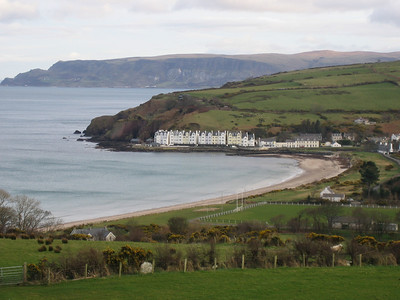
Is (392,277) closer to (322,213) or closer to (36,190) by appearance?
(322,213)

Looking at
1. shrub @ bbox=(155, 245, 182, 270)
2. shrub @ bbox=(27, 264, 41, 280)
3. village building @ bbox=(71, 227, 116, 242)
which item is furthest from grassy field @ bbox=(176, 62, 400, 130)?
shrub @ bbox=(27, 264, 41, 280)

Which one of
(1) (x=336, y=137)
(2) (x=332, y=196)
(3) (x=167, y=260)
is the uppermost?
(3) (x=167, y=260)

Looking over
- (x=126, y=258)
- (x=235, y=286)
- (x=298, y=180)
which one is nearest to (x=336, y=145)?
(x=298, y=180)

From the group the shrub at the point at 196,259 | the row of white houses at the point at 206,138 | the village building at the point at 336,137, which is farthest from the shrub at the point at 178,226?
the village building at the point at 336,137

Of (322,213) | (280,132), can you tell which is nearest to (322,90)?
(280,132)

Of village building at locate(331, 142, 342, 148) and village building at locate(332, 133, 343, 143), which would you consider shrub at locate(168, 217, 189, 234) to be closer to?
village building at locate(331, 142, 342, 148)

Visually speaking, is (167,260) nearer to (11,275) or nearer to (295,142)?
(11,275)
